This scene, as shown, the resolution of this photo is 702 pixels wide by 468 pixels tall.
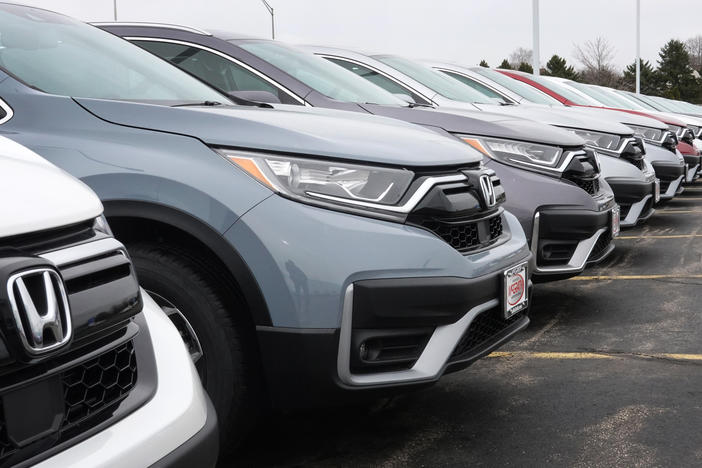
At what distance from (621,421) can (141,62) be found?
2.46 meters

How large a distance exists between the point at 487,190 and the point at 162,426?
180 cm

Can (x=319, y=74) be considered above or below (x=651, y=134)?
above

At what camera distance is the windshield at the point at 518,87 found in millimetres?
9695

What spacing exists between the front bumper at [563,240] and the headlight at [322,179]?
2.01 metres

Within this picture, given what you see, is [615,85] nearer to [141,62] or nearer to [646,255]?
[646,255]

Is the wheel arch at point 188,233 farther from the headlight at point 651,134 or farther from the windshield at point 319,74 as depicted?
the headlight at point 651,134

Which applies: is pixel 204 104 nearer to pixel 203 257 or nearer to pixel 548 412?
pixel 203 257

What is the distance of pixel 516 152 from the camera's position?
193 inches

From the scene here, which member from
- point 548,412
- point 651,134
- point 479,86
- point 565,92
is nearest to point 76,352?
point 548,412

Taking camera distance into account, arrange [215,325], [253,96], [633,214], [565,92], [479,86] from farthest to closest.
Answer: [565,92] → [479,86] → [633,214] → [253,96] → [215,325]

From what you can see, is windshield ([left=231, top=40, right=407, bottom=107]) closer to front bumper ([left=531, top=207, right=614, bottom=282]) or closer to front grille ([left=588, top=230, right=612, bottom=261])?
front bumper ([left=531, top=207, right=614, bottom=282])

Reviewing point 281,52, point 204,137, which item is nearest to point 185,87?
point 204,137

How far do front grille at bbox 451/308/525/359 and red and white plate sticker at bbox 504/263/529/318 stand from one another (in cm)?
5

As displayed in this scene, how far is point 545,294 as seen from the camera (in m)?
5.91
